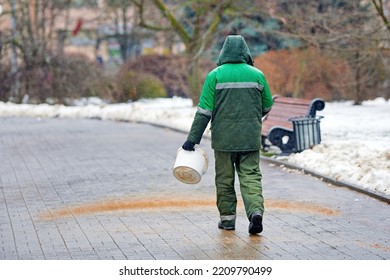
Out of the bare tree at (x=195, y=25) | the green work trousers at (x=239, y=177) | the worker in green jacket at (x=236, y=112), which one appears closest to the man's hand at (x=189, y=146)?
the worker in green jacket at (x=236, y=112)

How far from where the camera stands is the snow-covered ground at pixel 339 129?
12.7m

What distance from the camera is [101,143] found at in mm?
19844

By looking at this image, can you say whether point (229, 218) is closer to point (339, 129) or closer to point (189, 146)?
point (189, 146)

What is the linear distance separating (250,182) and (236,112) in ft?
2.05

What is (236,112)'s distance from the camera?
880cm

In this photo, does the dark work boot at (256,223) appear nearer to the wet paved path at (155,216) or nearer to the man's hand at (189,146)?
the wet paved path at (155,216)

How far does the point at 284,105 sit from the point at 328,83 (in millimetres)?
13698

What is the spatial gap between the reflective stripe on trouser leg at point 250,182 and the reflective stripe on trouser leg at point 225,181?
0.33ft

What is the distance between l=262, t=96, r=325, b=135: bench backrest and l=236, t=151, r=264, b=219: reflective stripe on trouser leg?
7.15 m

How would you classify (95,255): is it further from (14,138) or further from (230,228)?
(14,138)

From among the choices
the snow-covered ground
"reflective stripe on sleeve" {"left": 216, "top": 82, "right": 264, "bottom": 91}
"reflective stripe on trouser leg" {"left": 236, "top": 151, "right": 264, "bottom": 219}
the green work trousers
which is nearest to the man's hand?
the green work trousers

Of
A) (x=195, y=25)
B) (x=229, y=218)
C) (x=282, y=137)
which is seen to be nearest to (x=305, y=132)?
(x=282, y=137)
